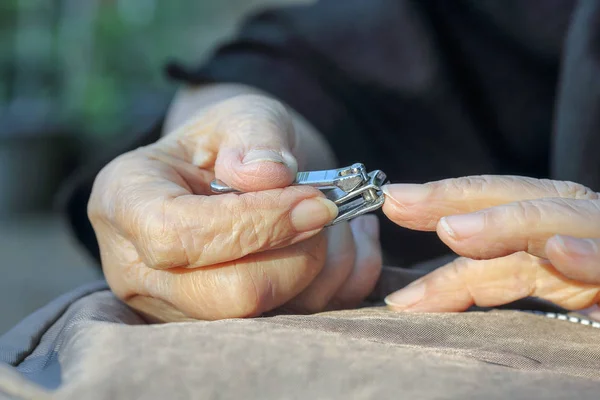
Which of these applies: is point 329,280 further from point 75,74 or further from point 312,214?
point 75,74

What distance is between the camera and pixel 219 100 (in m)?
1.15

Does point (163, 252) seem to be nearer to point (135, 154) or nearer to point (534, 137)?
point (135, 154)

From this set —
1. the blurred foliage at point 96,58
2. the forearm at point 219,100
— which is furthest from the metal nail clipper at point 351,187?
the blurred foliage at point 96,58

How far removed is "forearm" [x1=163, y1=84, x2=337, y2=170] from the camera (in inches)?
42.0

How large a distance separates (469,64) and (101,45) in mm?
3092

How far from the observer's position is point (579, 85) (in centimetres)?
102

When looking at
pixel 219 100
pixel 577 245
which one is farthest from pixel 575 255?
pixel 219 100

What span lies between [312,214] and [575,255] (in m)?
0.23

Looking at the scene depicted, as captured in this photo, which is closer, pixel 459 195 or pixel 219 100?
→ pixel 459 195

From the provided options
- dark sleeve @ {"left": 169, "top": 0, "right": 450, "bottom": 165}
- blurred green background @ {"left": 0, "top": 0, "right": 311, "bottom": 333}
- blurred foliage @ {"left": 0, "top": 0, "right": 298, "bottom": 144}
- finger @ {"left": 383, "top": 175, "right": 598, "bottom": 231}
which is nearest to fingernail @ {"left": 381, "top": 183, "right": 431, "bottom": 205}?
finger @ {"left": 383, "top": 175, "right": 598, "bottom": 231}

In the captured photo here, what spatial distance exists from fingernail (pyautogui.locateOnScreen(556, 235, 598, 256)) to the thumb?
26 cm

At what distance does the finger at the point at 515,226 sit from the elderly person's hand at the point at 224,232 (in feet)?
0.42

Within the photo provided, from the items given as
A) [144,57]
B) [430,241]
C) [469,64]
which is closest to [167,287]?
[430,241]

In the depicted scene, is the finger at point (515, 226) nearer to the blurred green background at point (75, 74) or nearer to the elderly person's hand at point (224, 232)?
the elderly person's hand at point (224, 232)
